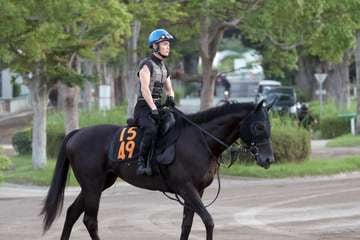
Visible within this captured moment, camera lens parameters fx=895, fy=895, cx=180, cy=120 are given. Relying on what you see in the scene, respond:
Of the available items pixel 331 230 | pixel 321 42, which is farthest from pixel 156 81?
pixel 321 42

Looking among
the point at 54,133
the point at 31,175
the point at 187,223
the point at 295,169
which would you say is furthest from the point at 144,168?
the point at 54,133

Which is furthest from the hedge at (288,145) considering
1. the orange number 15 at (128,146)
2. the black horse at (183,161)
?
the orange number 15 at (128,146)

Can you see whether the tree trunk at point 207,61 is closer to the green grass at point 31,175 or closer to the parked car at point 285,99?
the green grass at point 31,175

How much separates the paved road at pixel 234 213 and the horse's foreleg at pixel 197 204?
210 centimetres

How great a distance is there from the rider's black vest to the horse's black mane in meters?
0.52

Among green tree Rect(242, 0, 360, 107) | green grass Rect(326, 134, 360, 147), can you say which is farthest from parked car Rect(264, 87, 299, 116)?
green tree Rect(242, 0, 360, 107)

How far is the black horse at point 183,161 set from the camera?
35.8ft

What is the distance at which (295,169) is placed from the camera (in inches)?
A: 1011

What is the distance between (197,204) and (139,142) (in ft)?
4.29

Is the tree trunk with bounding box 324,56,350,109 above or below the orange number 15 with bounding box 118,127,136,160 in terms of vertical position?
above

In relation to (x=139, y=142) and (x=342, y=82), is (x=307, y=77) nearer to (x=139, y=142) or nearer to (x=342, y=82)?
(x=342, y=82)

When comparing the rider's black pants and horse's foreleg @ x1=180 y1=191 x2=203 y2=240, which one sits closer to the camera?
horse's foreleg @ x1=180 y1=191 x2=203 y2=240

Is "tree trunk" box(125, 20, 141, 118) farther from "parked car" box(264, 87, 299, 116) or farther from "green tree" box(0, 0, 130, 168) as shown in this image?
"parked car" box(264, 87, 299, 116)

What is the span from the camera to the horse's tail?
39.5 feet
